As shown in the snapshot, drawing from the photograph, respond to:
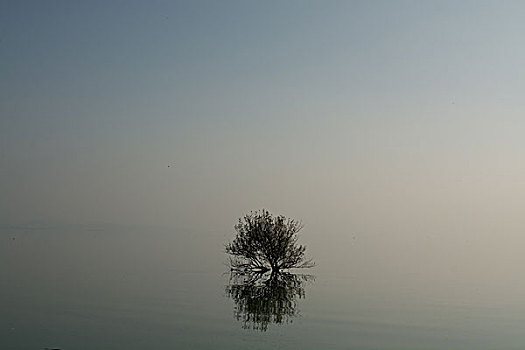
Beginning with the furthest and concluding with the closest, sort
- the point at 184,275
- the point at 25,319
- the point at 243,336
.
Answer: the point at 184,275
the point at 25,319
the point at 243,336

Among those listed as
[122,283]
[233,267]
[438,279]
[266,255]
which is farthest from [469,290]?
[122,283]

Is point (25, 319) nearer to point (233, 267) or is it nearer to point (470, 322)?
point (470, 322)

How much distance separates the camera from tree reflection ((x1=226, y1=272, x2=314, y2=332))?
33.1m

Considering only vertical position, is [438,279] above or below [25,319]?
above

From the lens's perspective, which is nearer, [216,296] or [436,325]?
[436,325]

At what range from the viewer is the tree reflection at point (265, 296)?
33.1m

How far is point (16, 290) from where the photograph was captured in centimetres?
4047

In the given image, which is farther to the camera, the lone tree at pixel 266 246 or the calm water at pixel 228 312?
the lone tree at pixel 266 246

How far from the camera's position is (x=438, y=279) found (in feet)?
192

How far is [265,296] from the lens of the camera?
4172cm

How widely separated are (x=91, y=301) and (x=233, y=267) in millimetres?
23812

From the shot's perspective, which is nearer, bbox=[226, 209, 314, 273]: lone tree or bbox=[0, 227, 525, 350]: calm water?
bbox=[0, 227, 525, 350]: calm water

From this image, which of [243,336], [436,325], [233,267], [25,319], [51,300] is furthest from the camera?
Result: [233,267]

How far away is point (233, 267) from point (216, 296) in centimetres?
1830
